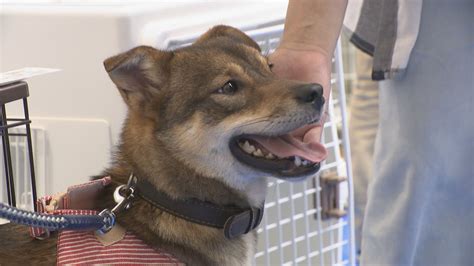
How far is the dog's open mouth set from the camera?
1454 mm

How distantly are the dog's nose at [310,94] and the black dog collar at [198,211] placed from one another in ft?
0.67

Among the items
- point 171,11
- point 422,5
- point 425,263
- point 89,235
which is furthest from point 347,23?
point 89,235

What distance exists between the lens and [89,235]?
1426 millimetres

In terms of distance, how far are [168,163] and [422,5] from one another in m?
0.61

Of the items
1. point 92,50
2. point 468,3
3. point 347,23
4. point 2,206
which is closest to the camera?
point 2,206

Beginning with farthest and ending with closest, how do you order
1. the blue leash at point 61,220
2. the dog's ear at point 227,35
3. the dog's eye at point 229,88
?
the dog's ear at point 227,35 < the dog's eye at point 229,88 < the blue leash at point 61,220

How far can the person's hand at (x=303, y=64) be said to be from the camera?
5.41ft

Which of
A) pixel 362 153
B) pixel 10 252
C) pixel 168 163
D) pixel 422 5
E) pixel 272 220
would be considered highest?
pixel 422 5

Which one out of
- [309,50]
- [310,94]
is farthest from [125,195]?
[309,50]

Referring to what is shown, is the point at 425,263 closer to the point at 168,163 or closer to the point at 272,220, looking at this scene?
the point at 272,220

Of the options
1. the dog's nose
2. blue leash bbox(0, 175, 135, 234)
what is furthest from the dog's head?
blue leash bbox(0, 175, 135, 234)

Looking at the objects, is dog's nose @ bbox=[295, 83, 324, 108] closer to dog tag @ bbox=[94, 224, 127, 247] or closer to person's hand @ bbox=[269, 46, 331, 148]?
person's hand @ bbox=[269, 46, 331, 148]

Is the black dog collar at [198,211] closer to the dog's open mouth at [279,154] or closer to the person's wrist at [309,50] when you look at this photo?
the dog's open mouth at [279,154]

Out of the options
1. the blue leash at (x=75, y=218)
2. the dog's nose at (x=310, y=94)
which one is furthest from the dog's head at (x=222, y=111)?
the blue leash at (x=75, y=218)
